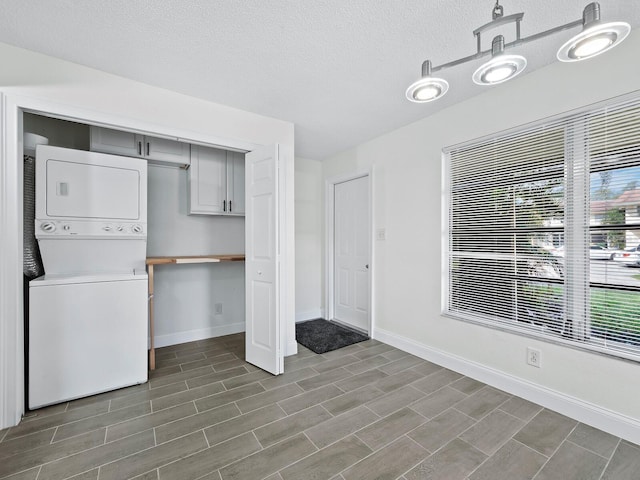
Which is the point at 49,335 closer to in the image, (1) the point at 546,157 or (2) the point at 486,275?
(2) the point at 486,275

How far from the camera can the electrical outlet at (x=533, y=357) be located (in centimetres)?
224

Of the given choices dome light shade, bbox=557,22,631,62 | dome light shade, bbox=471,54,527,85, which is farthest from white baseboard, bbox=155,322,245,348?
dome light shade, bbox=557,22,631,62

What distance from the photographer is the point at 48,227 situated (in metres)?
2.31

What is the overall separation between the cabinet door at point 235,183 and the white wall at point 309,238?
1.01 meters

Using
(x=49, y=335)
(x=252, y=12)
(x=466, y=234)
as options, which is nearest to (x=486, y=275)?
(x=466, y=234)

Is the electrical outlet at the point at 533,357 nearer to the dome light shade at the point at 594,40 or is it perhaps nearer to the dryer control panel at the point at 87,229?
the dome light shade at the point at 594,40

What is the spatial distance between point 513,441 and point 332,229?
3190mm

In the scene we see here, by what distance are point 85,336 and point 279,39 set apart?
2622mm

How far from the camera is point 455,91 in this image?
258cm

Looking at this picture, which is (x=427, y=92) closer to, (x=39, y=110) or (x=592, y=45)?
(x=592, y=45)

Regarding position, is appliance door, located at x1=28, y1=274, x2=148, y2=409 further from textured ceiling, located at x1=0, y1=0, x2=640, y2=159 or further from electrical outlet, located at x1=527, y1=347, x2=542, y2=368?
electrical outlet, located at x1=527, y1=347, x2=542, y2=368

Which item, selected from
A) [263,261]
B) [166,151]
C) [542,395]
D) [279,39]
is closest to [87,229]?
[166,151]

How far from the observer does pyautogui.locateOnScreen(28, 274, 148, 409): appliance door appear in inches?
84.8

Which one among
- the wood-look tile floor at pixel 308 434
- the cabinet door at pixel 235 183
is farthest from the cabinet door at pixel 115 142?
the wood-look tile floor at pixel 308 434
